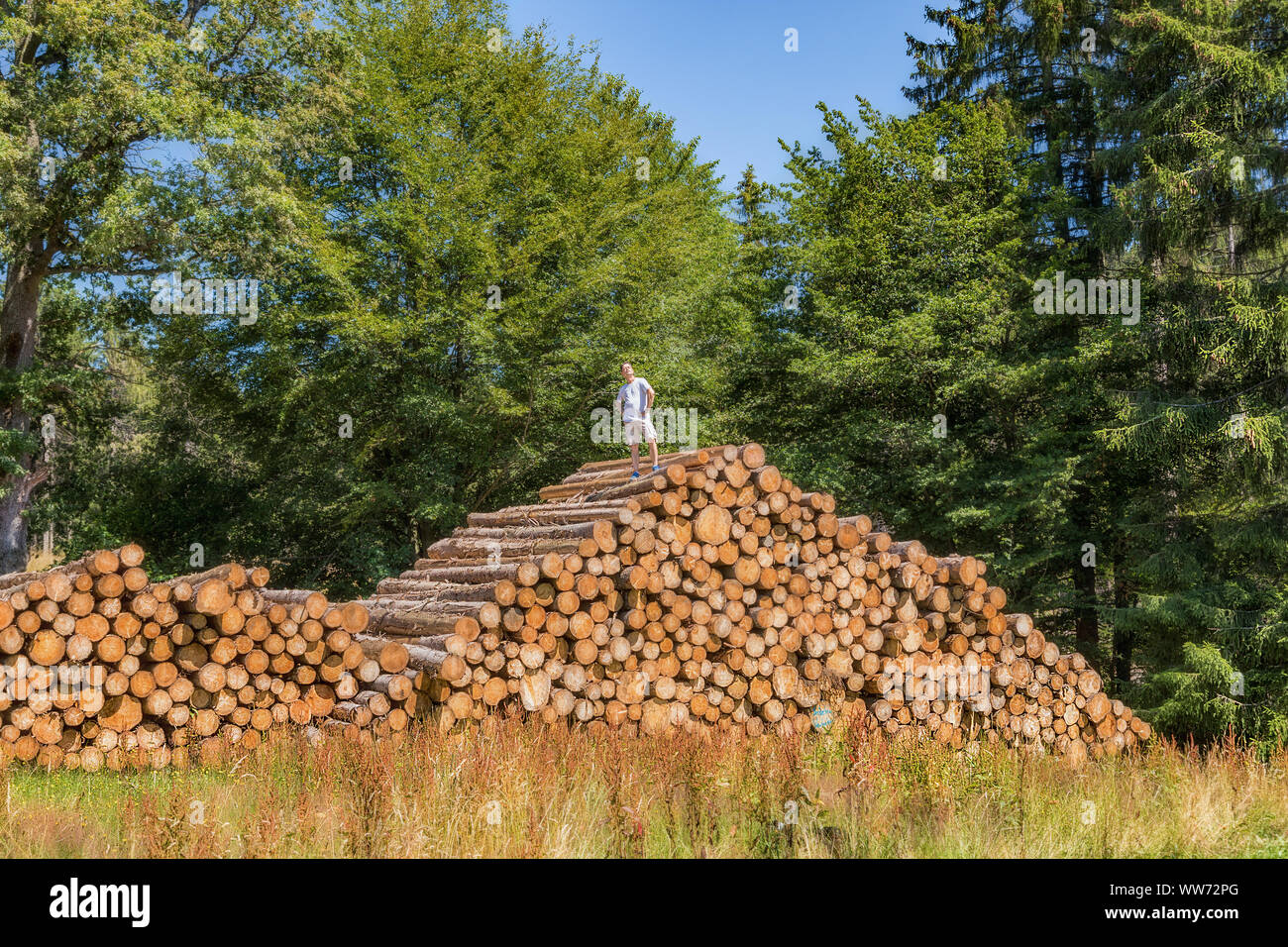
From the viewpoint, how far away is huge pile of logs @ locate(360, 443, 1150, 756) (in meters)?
8.38

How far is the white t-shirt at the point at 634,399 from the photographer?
35.5ft

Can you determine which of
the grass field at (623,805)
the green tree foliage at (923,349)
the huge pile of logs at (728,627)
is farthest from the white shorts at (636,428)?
the green tree foliage at (923,349)


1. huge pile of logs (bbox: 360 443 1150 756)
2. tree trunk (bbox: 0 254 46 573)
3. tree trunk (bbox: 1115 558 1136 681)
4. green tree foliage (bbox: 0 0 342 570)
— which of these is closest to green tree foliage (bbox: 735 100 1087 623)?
tree trunk (bbox: 1115 558 1136 681)

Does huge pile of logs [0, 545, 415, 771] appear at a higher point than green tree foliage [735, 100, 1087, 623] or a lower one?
lower

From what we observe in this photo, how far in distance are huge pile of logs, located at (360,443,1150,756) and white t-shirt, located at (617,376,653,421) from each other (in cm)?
68

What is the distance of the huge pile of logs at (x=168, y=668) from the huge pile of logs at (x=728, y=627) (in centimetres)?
71

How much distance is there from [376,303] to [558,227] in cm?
366

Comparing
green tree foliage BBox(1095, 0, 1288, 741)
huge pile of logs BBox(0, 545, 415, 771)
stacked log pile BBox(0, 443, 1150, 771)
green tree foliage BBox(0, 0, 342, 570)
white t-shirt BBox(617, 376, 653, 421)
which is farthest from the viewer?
green tree foliage BBox(0, 0, 342, 570)

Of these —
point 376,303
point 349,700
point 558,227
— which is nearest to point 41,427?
point 376,303

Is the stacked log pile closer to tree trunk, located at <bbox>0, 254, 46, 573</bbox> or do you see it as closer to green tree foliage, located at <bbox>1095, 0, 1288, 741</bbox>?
green tree foliage, located at <bbox>1095, 0, 1288, 741</bbox>

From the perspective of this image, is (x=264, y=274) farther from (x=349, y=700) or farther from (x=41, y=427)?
(x=349, y=700)

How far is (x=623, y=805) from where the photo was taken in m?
5.51

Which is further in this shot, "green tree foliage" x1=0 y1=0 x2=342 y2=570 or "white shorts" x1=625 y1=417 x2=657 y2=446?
"green tree foliage" x1=0 y1=0 x2=342 y2=570

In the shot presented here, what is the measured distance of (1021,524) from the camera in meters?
17.7
